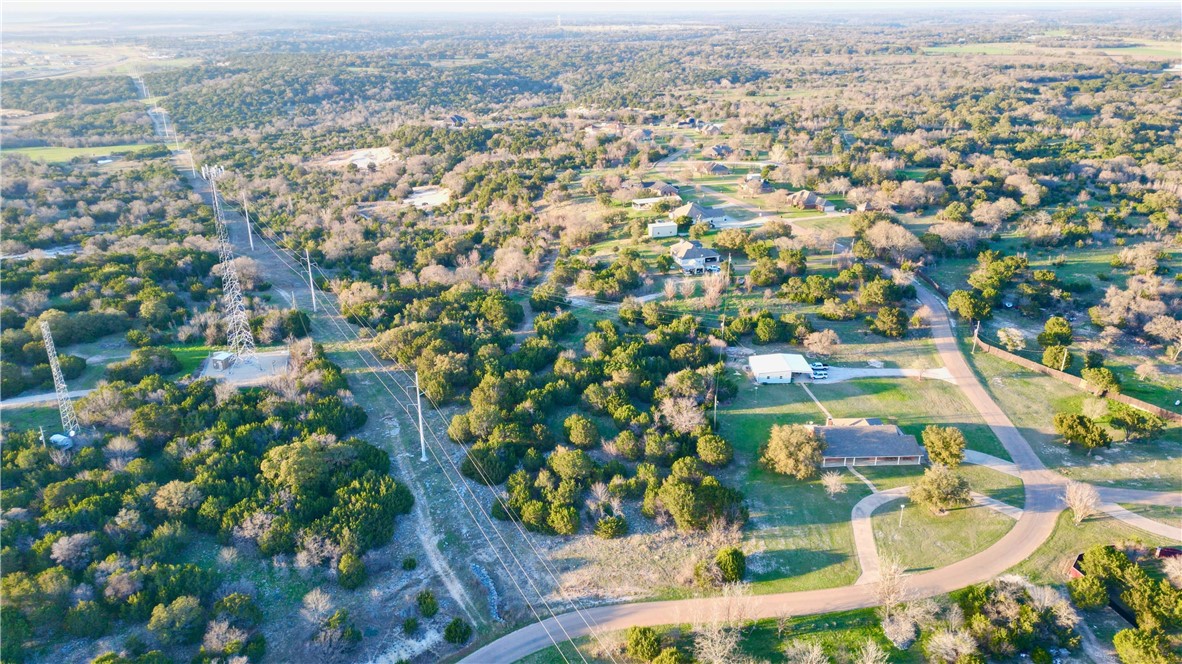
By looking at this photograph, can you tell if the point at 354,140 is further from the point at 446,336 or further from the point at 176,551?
the point at 176,551

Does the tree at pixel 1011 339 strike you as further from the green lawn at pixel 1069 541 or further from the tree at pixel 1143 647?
the tree at pixel 1143 647

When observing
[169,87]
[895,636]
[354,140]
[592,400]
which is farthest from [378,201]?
[169,87]

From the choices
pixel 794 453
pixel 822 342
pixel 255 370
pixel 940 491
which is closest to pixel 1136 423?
pixel 940 491

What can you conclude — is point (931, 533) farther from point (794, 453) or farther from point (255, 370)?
point (255, 370)

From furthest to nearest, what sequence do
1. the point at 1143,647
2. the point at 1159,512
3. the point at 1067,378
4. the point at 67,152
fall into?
the point at 67,152
the point at 1067,378
the point at 1159,512
the point at 1143,647

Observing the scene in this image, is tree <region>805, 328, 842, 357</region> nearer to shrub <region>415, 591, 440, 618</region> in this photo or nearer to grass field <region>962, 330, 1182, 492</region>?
grass field <region>962, 330, 1182, 492</region>
